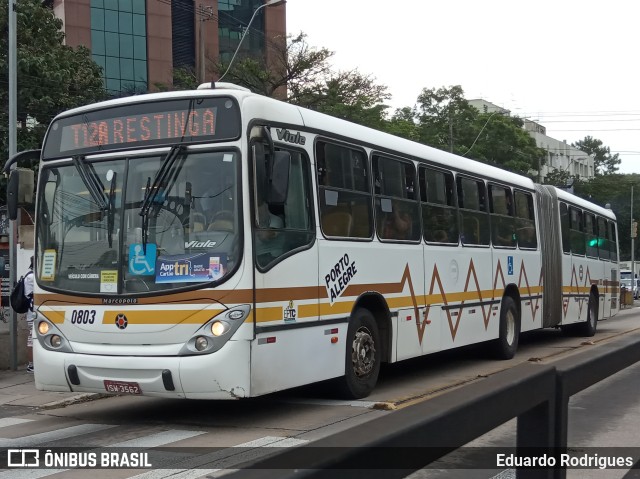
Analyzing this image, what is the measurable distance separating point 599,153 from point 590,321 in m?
125

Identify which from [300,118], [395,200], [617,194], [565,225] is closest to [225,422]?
[300,118]

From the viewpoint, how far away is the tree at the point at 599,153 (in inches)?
5261

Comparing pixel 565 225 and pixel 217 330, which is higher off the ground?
pixel 565 225

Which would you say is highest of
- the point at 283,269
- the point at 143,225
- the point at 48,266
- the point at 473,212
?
the point at 473,212

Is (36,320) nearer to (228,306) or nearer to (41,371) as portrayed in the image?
(41,371)

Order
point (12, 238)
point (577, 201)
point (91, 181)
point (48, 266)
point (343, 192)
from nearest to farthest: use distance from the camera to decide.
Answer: point (91, 181), point (48, 266), point (343, 192), point (12, 238), point (577, 201)

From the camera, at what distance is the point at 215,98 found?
8.29m

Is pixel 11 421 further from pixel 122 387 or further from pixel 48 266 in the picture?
pixel 122 387

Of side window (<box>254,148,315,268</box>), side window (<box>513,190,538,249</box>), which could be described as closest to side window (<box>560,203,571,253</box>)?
side window (<box>513,190,538,249</box>)

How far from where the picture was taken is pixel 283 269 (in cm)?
834

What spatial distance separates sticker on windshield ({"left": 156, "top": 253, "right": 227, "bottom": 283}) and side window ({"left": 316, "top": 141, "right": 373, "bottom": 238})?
1.60m

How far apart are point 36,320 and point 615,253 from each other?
18.3 meters

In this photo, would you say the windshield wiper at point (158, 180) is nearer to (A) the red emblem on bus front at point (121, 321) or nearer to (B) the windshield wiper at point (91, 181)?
(B) the windshield wiper at point (91, 181)

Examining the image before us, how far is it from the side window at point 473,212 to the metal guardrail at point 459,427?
9.06 metres
